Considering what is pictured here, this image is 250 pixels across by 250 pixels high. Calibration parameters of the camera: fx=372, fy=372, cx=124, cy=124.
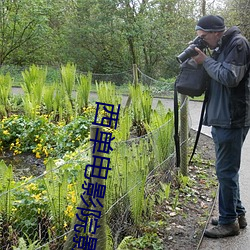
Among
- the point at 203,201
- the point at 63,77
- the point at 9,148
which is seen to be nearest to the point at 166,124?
the point at 203,201

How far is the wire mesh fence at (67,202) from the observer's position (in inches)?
107

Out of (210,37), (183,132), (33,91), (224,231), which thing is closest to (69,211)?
(224,231)

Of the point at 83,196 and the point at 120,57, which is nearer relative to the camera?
the point at 83,196

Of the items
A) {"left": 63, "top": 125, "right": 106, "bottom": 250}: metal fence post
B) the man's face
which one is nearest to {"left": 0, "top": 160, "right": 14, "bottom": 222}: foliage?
{"left": 63, "top": 125, "right": 106, "bottom": 250}: metal fence post

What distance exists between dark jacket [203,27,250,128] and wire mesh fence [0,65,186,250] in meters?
0.80

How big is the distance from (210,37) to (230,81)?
46cm

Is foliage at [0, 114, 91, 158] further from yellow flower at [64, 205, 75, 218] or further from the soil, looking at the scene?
yellow flower at [64, 205, 75, 218]

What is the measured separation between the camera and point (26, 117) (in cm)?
629

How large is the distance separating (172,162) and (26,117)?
2903 millimetres

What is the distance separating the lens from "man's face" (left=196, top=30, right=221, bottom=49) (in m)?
3.03

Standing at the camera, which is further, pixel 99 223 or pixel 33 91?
pixel 33 91

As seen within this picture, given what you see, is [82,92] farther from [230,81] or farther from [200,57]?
[230,81]

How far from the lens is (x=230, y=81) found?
9.25ft

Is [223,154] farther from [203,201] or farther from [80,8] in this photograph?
[80,8]
